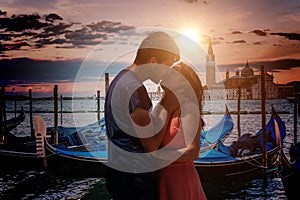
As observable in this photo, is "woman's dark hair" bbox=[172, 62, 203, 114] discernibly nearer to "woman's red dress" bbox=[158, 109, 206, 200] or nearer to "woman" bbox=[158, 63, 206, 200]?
"woman" bbox=[158, 63, 206, 200]

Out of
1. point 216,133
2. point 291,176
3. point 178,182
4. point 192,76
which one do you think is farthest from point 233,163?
point 192,76

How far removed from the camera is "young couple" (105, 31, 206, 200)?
1156 mm

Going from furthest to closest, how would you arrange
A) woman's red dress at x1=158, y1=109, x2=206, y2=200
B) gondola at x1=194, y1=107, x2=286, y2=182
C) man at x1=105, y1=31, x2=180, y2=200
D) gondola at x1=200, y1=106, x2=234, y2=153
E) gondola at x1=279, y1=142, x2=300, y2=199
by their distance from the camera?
gondola at x1=200, y1=106, x2=234, y2=153
gondola at x1=194, y1=107, x2=286, y2=182
gondola at x1=279, y1=142, x2=300, y2=199
woman's red dress at x1=158, y1=109, x2=206, y2=200
man at x1=105, y1=31, x2=180, y2=200

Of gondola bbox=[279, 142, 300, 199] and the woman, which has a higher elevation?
the woman

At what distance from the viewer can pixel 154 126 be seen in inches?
45.0

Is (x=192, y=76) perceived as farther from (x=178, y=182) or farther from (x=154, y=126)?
(x=178, y=182)

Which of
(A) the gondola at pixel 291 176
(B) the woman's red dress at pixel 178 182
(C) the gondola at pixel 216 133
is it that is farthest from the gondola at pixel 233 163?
(B) the woman's red dress at pixel 178 182

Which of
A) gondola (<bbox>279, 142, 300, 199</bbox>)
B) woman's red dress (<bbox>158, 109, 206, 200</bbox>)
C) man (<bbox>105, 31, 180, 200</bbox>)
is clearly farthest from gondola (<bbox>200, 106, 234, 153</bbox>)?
man (<bbox>105, 31, 180, 200</bbox>)

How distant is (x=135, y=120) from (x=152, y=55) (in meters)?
0.22

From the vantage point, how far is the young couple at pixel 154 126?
116cm

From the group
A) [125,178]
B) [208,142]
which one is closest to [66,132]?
[208,142]

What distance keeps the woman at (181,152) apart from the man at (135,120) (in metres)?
0.04

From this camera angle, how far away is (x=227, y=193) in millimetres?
5180

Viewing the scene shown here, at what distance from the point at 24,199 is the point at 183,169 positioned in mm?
4147
